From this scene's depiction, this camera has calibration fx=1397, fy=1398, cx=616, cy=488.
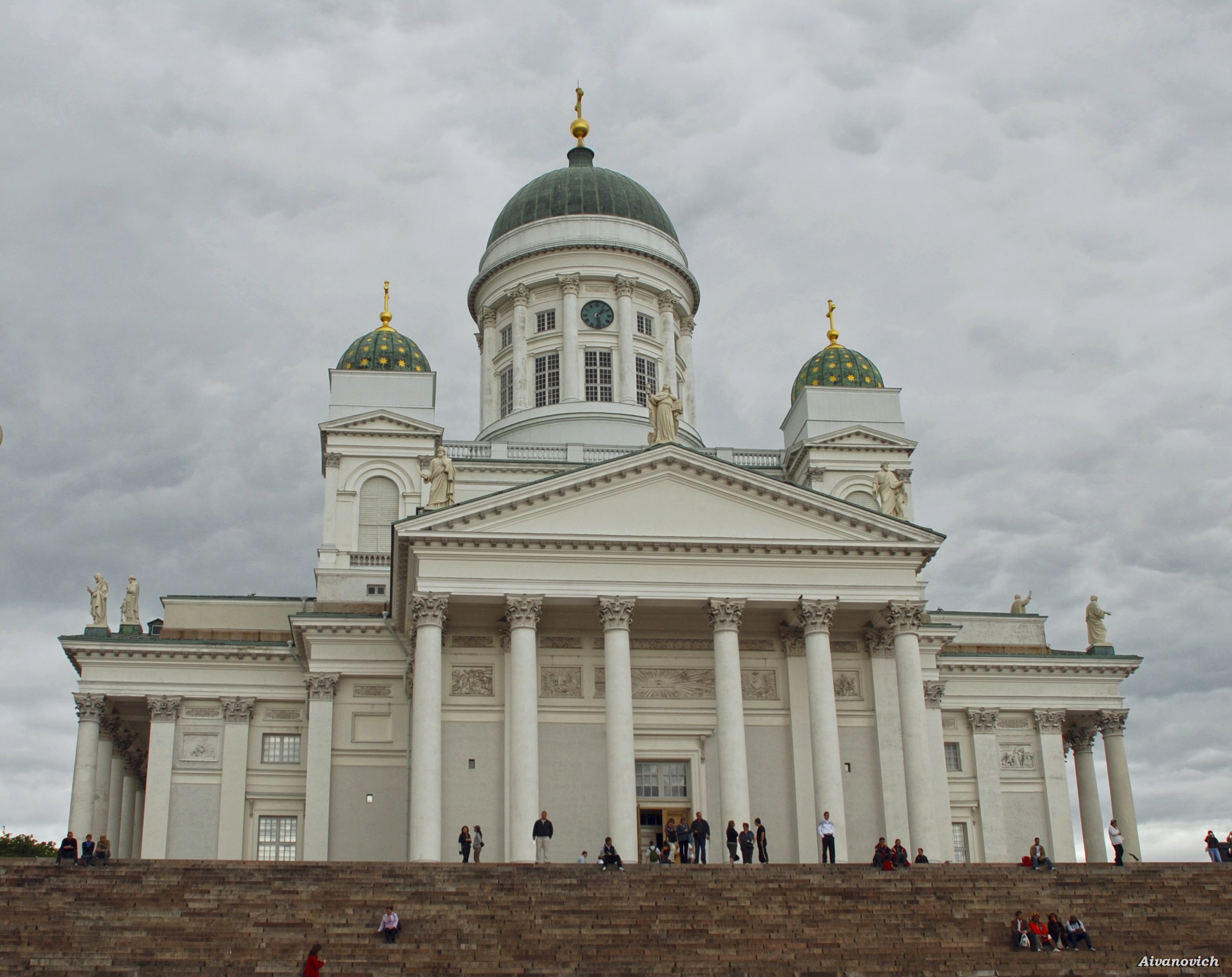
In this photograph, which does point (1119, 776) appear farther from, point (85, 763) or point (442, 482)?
point (85, 763)

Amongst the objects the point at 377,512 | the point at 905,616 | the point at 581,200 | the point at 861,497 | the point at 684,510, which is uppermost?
the point at 581,200

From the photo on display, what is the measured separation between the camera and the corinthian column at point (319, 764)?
43.1 meters

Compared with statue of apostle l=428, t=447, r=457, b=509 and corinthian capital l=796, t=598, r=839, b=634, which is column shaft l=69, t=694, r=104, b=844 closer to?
statue of apostle l=428, t=447, r=457, b=509

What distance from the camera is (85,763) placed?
45.2m

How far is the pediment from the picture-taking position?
37281 mm

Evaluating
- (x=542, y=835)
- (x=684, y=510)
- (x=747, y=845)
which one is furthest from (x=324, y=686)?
(x=747, y=845)

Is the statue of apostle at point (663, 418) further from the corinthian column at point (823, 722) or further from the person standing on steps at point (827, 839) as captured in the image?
the person standing on steps at point (827, 839)

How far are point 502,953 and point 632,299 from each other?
35875 mm

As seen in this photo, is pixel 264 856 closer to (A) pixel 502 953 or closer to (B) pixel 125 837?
(B) pixel 125 837

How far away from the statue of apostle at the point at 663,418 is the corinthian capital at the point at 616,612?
4.62 metres

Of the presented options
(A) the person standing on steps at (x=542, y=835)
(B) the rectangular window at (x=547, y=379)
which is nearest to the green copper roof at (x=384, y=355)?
(B) the rectangular window at (x=547, y=379)

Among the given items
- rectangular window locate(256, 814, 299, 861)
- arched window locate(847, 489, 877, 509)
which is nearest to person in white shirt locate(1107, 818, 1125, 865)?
arched window locate(847, 489, 877, 509)

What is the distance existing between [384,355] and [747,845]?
27.5m

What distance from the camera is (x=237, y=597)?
4975 cm
